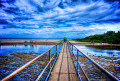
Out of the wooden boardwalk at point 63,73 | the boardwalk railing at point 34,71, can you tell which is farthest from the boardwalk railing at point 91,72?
the boardwalk railing at point 34,71

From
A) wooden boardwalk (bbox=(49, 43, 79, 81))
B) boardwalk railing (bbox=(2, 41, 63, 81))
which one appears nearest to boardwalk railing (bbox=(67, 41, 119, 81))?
wooden boardwalk (bbox=(49, 43, 79, 81))

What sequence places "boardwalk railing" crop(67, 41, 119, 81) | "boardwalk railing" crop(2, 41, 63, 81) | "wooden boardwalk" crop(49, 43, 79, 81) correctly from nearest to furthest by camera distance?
"boardwalk railing" crop(67, 41, 119, 81) < "boardwalk railing" crop(2, 41, 63, 81) < "wooden boardwalk" crop(49, 43, 79, 81)

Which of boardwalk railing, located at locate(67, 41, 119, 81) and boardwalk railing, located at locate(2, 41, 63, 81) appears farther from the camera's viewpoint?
boardwalk railing, located at locate(2, 41, 63, 81)

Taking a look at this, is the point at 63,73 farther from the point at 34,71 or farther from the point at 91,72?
the point at 34,71

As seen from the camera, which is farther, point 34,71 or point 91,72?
point 34,71

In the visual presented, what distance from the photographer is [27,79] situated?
18.0ft

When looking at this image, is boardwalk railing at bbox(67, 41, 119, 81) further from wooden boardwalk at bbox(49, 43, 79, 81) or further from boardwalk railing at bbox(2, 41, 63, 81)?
boardwalk railing at bbox(2, 41, 63, 81)

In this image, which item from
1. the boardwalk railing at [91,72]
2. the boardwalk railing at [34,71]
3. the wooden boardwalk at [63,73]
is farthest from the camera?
the wooden boardwalk at [63,73]

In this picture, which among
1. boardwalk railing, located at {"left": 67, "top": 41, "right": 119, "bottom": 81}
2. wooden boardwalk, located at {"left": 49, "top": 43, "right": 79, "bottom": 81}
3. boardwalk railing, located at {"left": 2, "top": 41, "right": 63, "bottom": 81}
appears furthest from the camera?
wooden boardwalk, located at {"left": 49, "top": 43, "right": 79, "bottom": 81}

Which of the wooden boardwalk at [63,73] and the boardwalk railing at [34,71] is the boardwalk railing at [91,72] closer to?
the wooden boardwalk at [63,73]

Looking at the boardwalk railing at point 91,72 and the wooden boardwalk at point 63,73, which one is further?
the wooden boardwalk at point 63,73

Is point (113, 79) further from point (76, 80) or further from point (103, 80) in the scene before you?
point (103, 80)

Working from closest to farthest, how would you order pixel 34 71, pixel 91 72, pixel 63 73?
pixel 63 73
pixel 91 72
pixel 34 71

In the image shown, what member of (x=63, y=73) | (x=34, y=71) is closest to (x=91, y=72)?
(x=63, y=73)
